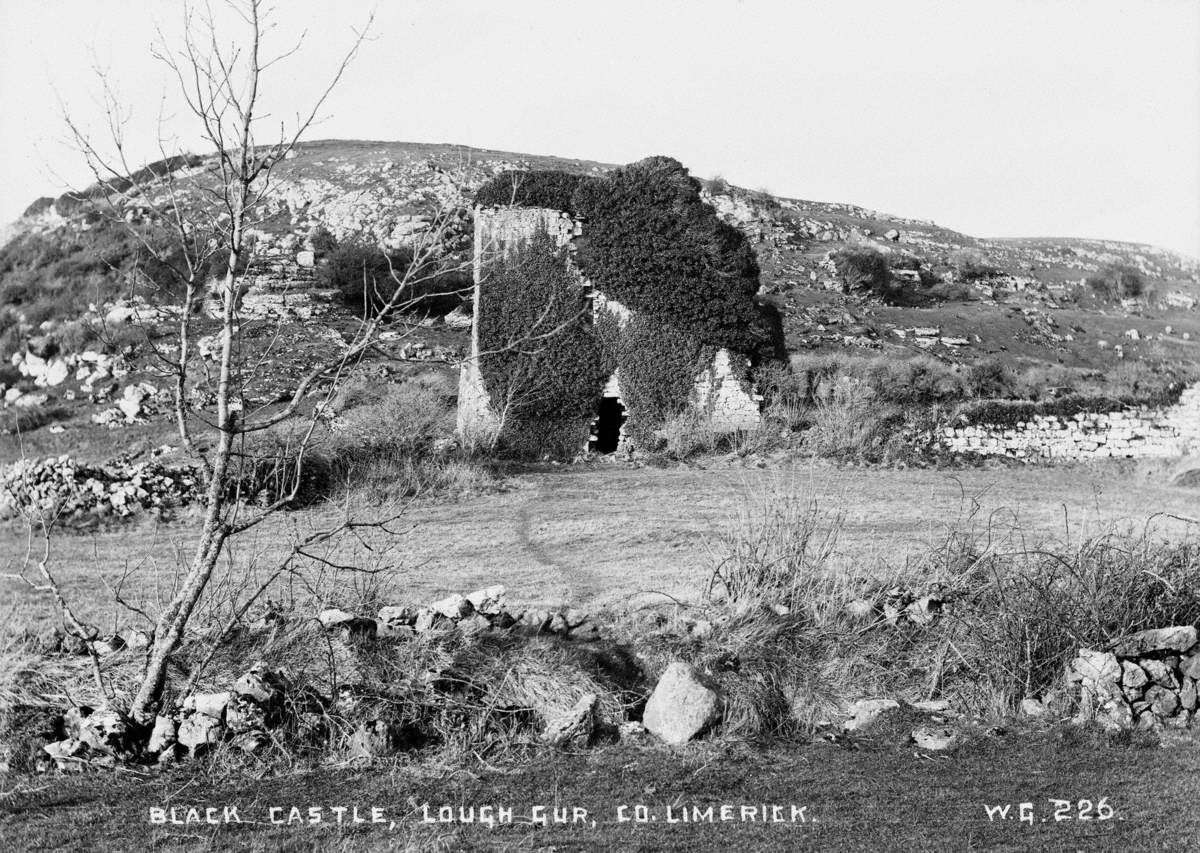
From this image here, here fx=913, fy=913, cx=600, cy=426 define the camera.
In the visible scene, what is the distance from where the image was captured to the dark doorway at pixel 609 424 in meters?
20.2

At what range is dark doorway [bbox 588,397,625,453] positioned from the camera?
20.2 m

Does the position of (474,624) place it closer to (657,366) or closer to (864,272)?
(657,366)

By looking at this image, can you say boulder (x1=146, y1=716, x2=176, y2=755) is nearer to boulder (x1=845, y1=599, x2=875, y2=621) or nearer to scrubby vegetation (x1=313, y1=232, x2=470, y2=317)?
boulder (x1=845, y1=599, x2=875, y2=621)

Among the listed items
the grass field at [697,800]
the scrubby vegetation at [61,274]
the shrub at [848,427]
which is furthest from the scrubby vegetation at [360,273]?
the grass field at [697,800]

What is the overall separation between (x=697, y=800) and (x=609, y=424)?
15.8 metres

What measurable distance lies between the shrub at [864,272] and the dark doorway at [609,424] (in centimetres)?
2261

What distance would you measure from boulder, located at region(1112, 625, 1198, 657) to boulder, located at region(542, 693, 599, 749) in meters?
3.89

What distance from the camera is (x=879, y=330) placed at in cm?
3419

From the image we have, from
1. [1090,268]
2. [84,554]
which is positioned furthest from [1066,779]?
[1090,268]

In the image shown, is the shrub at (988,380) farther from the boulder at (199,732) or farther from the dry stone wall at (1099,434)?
the boulder at (199,732)

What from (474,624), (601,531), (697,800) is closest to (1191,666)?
(697,800)

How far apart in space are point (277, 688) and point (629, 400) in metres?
14.0

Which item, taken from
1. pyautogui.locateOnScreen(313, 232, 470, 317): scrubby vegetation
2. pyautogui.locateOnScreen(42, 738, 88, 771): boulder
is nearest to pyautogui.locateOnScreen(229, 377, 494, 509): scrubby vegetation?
pyautogui.locateOnScreen(42, 738, 88, 771): boulder

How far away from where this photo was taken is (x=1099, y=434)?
20.2m
